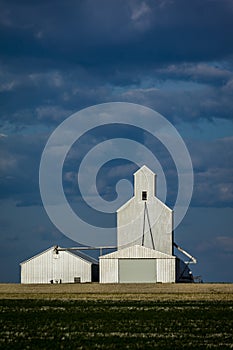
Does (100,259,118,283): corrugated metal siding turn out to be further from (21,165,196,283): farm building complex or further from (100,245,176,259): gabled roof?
(100,245,176,259): gabled roof

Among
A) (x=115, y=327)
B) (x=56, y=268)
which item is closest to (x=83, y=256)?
(x=56, y=268)

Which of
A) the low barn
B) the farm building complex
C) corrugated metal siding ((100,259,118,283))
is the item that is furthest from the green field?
the low barn

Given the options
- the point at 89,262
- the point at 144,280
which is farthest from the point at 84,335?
the point at 89,262

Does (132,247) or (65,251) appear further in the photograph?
(65,251)

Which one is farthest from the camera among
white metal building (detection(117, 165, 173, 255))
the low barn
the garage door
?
the low barn

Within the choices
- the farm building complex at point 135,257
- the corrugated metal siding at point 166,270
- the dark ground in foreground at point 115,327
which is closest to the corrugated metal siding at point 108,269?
the farm building complex at point 135,257

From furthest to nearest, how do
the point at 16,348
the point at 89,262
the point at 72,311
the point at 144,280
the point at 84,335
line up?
the point at 89,262 < the point at 144,280 < the point at 72,311 < the point at 84,335 < the point at 16,348

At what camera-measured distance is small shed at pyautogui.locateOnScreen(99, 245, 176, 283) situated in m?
92.0

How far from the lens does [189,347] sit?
2409cm

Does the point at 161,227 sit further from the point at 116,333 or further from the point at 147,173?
the point at 116,333

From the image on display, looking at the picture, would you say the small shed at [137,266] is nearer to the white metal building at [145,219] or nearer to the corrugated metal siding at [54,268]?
the white metal building at [145,219]

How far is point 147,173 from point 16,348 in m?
74.1

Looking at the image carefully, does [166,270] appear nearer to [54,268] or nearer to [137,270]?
[137,270]

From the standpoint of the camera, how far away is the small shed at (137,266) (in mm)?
92000
